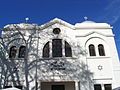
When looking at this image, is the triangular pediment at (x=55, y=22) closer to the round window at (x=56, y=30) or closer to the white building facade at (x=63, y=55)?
the white building facade at (x=63, y=55)

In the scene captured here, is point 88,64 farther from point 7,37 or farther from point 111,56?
point 7,37

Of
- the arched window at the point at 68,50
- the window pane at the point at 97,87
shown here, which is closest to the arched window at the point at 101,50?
the arched window at the point at 68,50

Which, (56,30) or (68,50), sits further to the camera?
(56,30)

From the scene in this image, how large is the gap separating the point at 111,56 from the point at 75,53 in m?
3.40

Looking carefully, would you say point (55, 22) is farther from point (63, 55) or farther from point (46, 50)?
point (63, 55)

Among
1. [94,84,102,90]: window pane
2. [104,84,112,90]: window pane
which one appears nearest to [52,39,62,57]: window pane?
[94,84,102,90]: window pane

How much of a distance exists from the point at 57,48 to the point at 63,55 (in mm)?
992

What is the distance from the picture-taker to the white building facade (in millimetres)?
16828

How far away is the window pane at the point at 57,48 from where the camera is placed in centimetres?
1795

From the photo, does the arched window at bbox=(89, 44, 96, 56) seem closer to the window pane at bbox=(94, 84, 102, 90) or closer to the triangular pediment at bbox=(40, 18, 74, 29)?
the triangular pediment at bbox=(40, 18, 74, 29)

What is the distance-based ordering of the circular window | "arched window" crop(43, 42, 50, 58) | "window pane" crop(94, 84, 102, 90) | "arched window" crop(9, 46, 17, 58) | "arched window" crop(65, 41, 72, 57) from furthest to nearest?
the circular window < "arched window" crop(65, 41, 72, 57) < "arched window" crop(43, 42, 50, 58) < "arched window" crop(9, 46, 17, 58) < "window pane" crop(94, 84, 102, 90)

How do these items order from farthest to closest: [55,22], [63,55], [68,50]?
[55,22], [68,50], [63,55]

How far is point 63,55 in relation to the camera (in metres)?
17.8

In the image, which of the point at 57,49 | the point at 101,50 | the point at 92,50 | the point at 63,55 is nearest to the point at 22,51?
the point at 57,49
